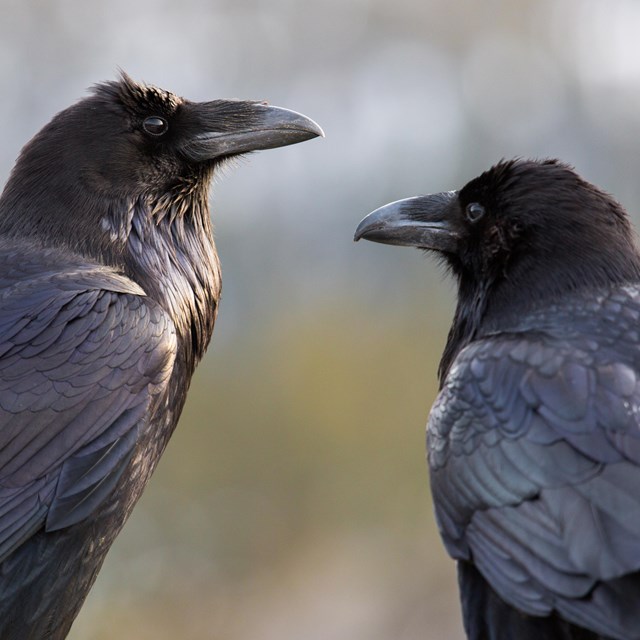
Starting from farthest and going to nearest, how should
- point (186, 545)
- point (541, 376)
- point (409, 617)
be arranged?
point (186, 545) < point (409, 617) < point (541, 376)

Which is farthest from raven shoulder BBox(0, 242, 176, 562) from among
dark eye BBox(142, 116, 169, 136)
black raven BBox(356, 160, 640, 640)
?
black raven BBox(356, 160, 640, 640)

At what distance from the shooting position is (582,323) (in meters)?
4.40

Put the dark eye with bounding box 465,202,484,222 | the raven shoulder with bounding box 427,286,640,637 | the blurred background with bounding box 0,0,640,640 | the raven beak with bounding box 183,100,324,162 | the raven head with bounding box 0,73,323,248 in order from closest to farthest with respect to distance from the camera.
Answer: the raven shoulder with bounding box 427,286,640,637 → the dark eye with bounding box 465,202,484,222 → the raven head with bounding box 0,73,323,248 → the raven beak with bounding box 183,100,324,162 → the blurred background with bounding box 0,0,640,640

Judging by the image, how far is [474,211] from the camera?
16.3 feet

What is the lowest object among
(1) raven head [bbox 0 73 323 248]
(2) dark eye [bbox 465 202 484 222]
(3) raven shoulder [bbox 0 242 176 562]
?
(3) raven shoulder [bbox 0 242 176 562]

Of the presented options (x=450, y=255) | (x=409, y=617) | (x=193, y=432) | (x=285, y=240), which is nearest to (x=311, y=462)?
(x=193, y=432)

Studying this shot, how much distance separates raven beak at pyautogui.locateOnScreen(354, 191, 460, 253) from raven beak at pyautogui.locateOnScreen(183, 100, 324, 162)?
524 millimetres

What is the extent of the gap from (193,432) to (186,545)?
226cm

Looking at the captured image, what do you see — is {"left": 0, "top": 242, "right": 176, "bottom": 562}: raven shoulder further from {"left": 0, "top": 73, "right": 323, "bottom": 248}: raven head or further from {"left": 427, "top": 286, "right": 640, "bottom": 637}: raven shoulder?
{"left": 427, "top": 286, "right": 640, "bottom": 637}: raven shoulder

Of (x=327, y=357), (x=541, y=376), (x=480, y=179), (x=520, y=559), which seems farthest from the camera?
(x=327, y=357)

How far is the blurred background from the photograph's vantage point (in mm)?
22344

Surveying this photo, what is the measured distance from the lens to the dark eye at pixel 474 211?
4945mm

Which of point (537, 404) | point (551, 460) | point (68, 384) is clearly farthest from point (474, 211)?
point (68, 384)

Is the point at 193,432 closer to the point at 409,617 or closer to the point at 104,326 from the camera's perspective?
the point at 409,617
